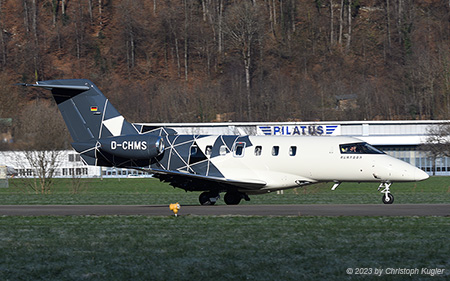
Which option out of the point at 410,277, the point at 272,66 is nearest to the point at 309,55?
the point at 272,66

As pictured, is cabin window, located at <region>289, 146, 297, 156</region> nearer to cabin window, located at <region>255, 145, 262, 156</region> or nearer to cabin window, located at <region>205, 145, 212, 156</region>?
cabin window, located at <region>255, 145, 262, 156</region>

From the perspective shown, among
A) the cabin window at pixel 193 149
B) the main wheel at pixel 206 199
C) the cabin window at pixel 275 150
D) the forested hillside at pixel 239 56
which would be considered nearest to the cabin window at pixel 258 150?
the cabin window at pixel 275 150

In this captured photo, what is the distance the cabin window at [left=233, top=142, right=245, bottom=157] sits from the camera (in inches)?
1159

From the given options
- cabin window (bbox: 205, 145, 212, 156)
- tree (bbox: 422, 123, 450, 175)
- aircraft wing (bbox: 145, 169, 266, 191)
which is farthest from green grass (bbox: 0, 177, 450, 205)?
tree (bbox: 422, 123, 450, 175)

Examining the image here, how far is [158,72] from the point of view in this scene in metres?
113

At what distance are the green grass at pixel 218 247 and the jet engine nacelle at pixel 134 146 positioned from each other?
7.81m

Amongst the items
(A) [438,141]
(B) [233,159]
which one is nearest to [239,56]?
(A) [438,141]

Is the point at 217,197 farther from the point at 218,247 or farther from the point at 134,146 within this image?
the point at 218,247

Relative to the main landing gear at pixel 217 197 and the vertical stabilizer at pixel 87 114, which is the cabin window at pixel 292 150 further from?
the vertical stabilizer at pixel 87 114

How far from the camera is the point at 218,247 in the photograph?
15.9 m

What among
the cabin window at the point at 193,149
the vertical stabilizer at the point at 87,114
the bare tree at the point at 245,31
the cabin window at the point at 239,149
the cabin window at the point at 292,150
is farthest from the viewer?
the bare tree at the point at 245,31

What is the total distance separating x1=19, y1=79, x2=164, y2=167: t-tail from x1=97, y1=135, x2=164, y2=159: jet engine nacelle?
0.14 feet

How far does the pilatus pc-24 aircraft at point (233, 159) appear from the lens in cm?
2839

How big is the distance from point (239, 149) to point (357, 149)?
4.79m
